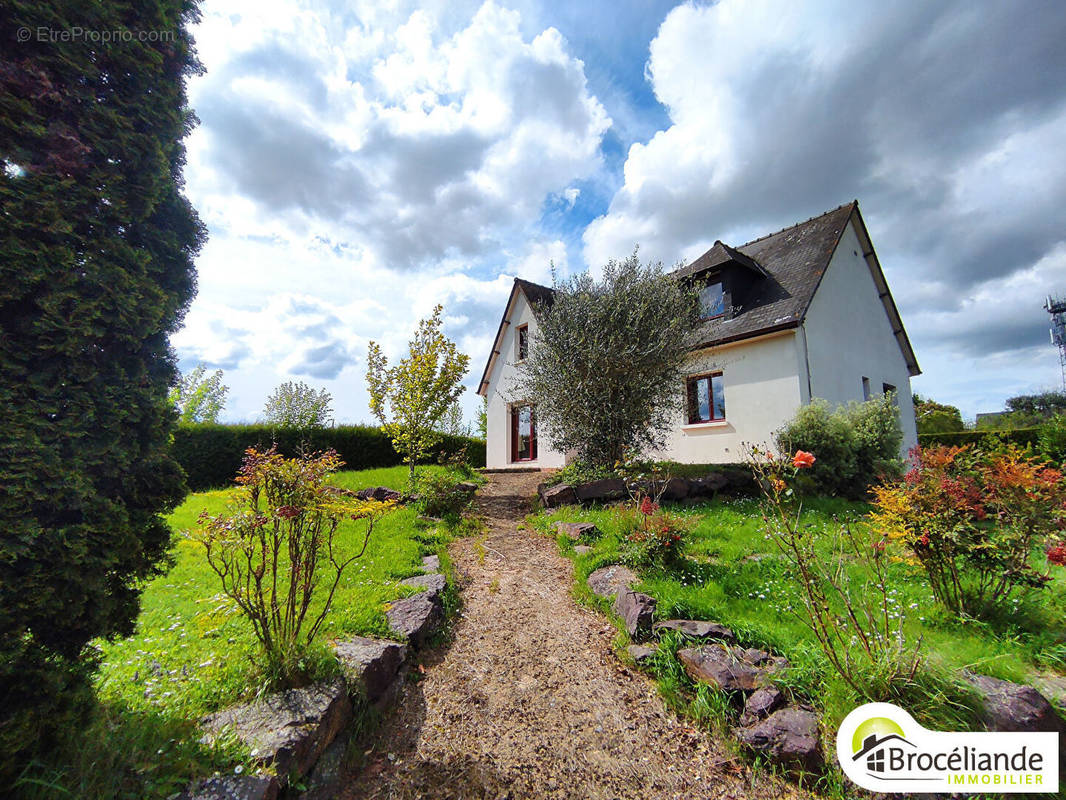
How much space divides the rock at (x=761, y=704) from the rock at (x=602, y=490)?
548cm

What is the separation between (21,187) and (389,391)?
861 centimetres

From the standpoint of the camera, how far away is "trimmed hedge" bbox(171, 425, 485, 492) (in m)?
12.8

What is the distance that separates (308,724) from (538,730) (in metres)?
1.49

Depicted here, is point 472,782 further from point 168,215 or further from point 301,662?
point 168,215

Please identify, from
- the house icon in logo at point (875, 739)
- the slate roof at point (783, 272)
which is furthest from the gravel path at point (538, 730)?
the slate roof at point (783, 272)

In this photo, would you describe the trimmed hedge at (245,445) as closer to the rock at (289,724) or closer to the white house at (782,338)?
the white house at (782,338)

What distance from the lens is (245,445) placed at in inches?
528

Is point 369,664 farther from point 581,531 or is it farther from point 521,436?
point 521,436

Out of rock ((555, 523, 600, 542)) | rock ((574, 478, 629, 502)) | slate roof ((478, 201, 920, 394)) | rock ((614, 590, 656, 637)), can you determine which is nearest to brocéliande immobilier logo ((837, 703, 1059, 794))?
rock ((614, 590, 656, 637))

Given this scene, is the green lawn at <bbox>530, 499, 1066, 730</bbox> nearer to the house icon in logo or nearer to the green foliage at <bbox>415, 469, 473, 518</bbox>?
the house icon in logo

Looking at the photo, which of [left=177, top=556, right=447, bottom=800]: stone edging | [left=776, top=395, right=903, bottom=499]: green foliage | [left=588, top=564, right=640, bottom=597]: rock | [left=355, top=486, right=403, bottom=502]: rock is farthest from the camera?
[left=776, top=395, right=903, bottom=499]: green foliage

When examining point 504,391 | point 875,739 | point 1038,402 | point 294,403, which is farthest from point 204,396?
point 1038,402

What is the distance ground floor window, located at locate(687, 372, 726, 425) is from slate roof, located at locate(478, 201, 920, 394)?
122cm

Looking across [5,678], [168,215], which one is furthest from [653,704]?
[168,215]
